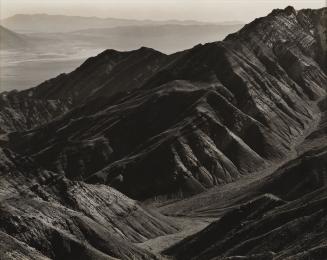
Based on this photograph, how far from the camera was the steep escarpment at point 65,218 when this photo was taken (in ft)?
220

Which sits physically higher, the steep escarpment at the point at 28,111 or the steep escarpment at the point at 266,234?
the steep escarpment at the point at 266,234

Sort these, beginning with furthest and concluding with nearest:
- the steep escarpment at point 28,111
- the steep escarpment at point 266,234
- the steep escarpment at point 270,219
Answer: the steep escarpment at point 28,111 < the steep escarpment at point 270,219 < the steep escarpment at point 266,234

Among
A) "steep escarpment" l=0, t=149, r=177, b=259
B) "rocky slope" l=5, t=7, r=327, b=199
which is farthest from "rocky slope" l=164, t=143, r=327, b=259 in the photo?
"rocky slope" l=5, t=7, r=327, b=199

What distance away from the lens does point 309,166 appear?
100625 mm

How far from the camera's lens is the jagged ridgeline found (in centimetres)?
7019

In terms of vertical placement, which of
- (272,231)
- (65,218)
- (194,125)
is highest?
(194,125)

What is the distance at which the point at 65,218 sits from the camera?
239ft

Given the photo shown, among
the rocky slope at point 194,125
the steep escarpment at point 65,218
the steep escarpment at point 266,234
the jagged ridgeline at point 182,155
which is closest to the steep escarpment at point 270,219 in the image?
the steep escarpment at point 266,234

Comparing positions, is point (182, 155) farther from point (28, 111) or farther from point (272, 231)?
point (28, 111)

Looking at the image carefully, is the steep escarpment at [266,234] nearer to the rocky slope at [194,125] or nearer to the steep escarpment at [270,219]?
the steep escarpment at [270,219]

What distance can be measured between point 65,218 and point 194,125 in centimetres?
5875

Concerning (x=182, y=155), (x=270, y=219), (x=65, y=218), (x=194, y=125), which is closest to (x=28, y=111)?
(x=194, y=125)

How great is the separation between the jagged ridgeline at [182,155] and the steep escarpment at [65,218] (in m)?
0.17

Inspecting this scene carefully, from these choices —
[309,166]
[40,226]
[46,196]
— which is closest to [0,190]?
[46,196]
